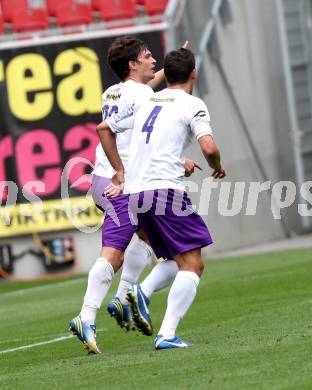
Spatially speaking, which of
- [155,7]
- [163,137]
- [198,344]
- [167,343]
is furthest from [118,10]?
[167,343]

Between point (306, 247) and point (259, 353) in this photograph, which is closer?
point (259, 353)

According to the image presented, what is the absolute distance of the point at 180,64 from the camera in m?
8.04

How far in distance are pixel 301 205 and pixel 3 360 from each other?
13.8m

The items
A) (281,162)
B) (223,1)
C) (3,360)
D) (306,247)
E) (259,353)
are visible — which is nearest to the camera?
(259,353)

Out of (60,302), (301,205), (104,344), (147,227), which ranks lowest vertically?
(301,205)

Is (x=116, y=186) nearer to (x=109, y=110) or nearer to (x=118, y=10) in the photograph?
(x=109, y=110)

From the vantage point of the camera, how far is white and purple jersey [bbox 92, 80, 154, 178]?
860cm

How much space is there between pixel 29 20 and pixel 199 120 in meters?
11.6

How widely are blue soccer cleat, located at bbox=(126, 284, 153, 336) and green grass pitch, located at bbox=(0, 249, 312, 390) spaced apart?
0.52 feet

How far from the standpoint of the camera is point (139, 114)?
8.23 meters

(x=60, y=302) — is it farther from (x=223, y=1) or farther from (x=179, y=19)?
(x=223, y=1)

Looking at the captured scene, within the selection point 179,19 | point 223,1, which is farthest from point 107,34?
point 223,1

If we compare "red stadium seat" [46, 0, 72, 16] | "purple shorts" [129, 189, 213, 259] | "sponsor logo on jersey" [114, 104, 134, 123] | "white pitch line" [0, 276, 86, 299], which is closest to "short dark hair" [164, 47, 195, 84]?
"sponsor logo on jersey" [114, 104, 134, 123]

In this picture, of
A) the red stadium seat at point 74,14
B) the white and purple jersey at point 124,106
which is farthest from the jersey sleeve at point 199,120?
the red stadium seat at point 74,14
